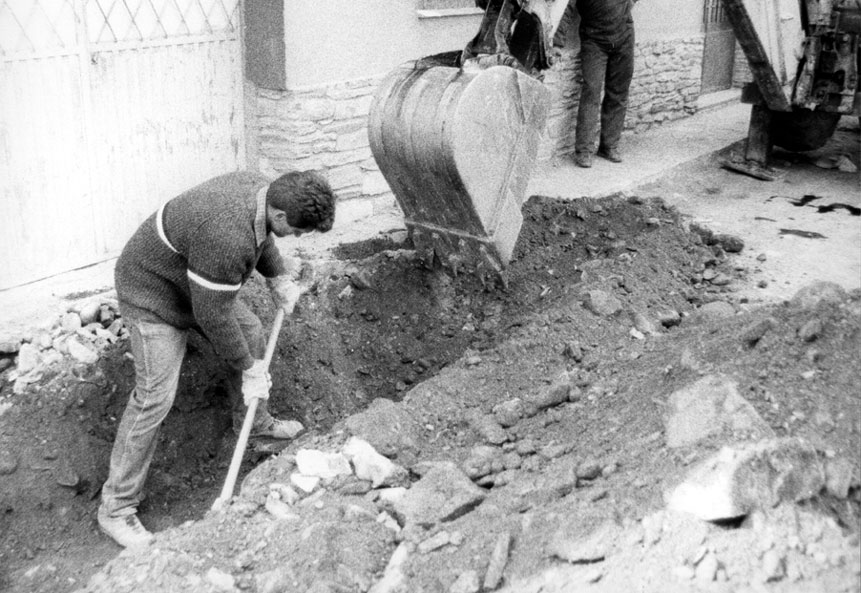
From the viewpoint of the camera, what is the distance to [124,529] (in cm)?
471

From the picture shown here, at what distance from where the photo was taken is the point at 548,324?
5719 millimetres

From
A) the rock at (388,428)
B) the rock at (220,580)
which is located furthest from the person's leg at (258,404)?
the rock at (220,580)

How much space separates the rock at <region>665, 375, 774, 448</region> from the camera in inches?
148

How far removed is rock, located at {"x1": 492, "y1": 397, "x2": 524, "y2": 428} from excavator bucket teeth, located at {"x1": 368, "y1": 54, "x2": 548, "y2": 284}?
0.83 meters

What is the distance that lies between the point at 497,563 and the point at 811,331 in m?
1.72

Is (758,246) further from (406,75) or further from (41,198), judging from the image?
(41,198)

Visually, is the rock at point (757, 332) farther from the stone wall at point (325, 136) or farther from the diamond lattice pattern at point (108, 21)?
the diamond lattice pattern at point (108, 21)

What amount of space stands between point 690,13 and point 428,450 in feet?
24.0

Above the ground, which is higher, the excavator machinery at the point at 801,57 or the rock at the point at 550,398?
the excavator machinery at the point at 801,57

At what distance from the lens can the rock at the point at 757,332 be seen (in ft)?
14.7

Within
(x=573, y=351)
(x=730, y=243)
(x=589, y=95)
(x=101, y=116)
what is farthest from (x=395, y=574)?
(x=589, y=95)

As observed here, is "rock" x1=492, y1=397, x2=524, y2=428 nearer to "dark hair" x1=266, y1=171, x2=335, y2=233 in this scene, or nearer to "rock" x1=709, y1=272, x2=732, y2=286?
"dark hair" x1=266, y1=171, x2=335, y2=233

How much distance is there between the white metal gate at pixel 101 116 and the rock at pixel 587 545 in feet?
12.4

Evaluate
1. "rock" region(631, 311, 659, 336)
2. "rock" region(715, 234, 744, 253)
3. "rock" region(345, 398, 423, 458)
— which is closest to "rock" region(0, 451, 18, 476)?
"rock" region(345, 398, 423, 458)
